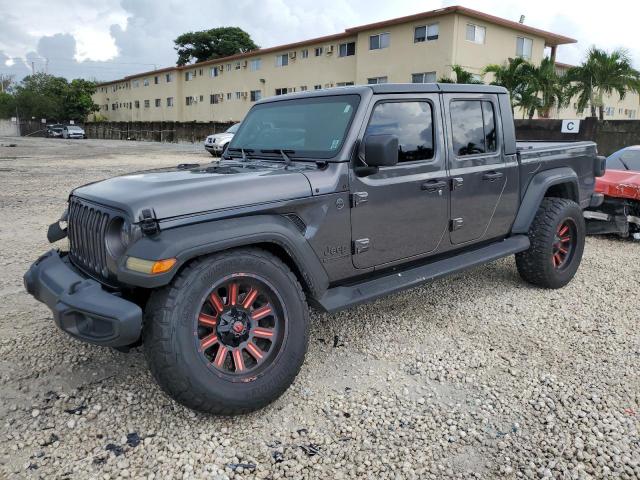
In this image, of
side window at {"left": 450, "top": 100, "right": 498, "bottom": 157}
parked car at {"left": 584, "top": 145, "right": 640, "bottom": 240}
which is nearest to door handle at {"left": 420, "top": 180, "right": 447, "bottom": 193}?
side window at {"left": 450, "top": 100, "right": 498, "bottom": 157}

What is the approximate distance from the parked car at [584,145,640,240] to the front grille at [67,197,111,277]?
6.60 m

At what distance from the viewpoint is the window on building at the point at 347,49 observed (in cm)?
3117

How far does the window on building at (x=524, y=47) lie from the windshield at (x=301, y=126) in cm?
2913

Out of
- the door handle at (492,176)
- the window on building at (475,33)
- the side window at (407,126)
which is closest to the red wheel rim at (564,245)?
the door handle at (492,176)

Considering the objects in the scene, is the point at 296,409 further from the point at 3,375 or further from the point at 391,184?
the point at 3,375

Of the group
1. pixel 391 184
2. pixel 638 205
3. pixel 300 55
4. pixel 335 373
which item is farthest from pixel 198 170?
pixel 300 55

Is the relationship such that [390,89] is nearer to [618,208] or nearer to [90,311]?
[90,311]

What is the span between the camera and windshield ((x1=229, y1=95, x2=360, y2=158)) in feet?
11.5

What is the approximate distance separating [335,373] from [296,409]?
0.50 m

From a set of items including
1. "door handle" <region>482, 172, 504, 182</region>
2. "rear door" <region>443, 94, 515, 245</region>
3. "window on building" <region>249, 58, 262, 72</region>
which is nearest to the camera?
"rear door" <region>443, 94, 515, 245</region>

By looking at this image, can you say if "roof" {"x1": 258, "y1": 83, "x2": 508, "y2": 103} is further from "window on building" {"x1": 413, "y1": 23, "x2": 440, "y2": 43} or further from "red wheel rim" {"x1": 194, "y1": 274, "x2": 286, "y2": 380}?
"window on building" {"x1": 413, "y1": 23, "x2": 440, "y2": 43}

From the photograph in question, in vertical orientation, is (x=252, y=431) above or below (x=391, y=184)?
below

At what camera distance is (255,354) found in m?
2.90

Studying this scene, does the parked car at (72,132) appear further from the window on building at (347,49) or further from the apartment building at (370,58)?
the window on building at (347,49)
